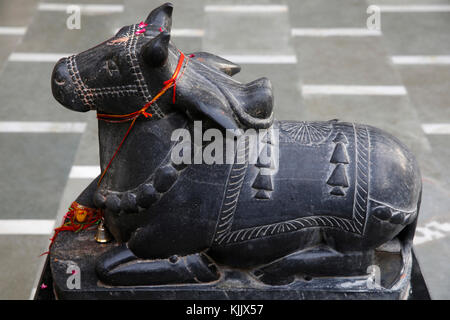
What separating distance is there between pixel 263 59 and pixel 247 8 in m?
0.86

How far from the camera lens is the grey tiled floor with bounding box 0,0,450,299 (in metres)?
3.79

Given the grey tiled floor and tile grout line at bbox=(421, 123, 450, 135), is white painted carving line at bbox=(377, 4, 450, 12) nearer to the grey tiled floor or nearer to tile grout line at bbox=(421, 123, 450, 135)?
the grey tiled floor

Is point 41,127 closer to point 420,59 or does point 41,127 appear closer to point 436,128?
point 436,128

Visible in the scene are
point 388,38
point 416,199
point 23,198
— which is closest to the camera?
point 416,199

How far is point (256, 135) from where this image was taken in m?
2.53

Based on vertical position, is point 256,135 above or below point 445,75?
above

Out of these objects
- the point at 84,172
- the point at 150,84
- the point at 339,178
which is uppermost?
the point at 150,84

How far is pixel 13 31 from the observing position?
5.44 metres

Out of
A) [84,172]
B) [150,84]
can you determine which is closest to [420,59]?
[84,172]

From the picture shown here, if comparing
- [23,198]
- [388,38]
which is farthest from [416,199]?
[388,38]

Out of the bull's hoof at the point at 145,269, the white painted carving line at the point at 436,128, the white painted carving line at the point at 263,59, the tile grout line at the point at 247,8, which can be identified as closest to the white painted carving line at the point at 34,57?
the white painted carving line at the point at 263,59

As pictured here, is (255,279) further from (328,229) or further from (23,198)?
(23,198)

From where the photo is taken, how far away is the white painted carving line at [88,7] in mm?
5684
